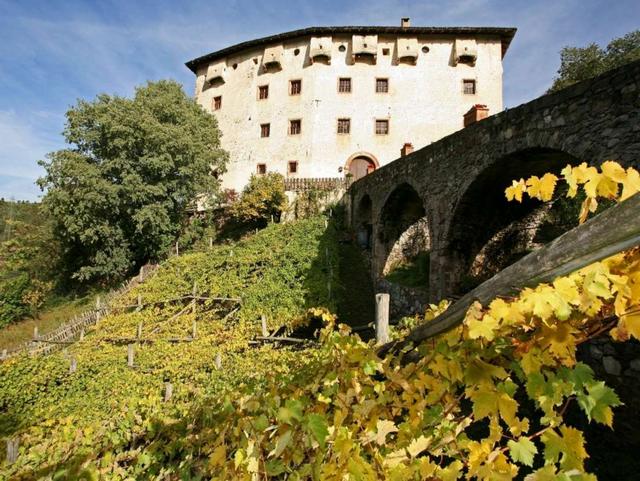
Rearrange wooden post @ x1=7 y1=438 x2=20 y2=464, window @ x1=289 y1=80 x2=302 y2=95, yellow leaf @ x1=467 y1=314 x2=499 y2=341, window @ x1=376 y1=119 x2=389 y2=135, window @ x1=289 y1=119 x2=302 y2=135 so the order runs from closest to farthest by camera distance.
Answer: yellow leaf @ x1=467 y1=314 x2=499 y2=341 < wooden post @ x1=7 y1=438 x2=20 y2=464 < window @ x1=376 y1=119 x2=389 y2=135 < window @ x1=289 y1=119 x2=302 y2=135 < window @ x1=289 y1=80 x2=302 y2=95

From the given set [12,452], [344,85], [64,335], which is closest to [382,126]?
[344,85]

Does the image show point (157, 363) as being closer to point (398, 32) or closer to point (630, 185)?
point (630, 185)

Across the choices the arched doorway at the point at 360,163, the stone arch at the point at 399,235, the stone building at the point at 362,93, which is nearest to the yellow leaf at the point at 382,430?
the stone arch at the point at 399,235

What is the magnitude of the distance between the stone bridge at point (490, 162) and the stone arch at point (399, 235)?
4 cm

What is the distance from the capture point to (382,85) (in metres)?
24.9

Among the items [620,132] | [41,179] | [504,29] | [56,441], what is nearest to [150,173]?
[41,179]

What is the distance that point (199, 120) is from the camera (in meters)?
24.4

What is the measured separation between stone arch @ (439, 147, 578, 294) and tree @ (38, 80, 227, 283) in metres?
15.9

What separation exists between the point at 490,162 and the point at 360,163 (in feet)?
59.0

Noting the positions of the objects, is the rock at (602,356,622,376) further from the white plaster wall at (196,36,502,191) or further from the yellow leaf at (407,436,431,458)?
the white plaster wall at (196,36,502,191)

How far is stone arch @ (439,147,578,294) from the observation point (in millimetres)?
8062

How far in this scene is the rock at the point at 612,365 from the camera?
4.55m

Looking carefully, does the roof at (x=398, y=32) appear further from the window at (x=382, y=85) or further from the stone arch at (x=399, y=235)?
the stone arch at (x=399, y=235)

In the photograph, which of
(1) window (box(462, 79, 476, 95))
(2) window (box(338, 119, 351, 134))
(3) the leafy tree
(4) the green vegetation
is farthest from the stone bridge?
(1) window (box(462, 79, 476, 95))
